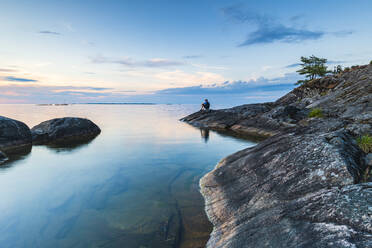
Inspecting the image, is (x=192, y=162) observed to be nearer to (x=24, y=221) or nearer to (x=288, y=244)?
(x=24, y=221)

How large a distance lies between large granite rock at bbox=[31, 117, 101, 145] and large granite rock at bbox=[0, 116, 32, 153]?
1418mm

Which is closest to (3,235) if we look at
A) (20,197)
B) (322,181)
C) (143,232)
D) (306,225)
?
(20,197)

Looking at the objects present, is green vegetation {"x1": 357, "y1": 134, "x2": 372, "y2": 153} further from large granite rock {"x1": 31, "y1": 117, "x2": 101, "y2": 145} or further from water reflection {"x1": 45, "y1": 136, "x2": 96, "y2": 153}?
large granite rock {"x1": 31, "y1": 117, "x2": 101, "y2": 145}

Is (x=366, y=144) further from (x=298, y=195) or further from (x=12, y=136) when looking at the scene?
(x=12, y=136)

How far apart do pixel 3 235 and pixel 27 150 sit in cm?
1455

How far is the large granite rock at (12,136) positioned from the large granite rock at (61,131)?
1418 mm

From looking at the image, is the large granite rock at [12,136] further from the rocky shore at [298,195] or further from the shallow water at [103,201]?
the rocky shore at [298,195]

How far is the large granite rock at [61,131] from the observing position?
21.9 m

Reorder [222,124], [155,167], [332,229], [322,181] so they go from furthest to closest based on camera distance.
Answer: [222,124] → [155,167] → [322,181] → [332,229]

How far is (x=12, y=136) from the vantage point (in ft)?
60.4

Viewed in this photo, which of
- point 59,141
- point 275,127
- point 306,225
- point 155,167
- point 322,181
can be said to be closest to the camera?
point 306,225

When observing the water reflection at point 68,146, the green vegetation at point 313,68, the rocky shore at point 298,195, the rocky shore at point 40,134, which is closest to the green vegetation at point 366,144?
the rocky shore at point 298,195

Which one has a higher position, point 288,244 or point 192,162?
point 288,244

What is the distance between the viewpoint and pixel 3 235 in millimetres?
6609
